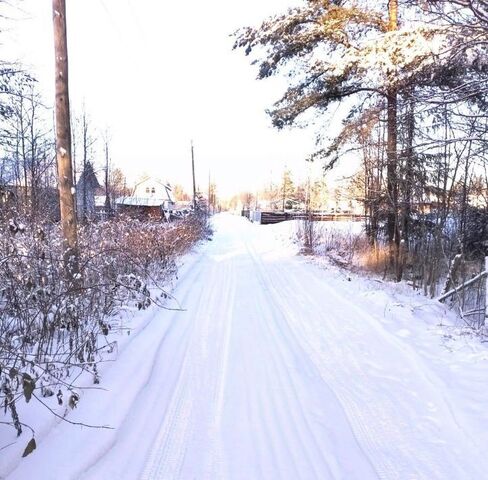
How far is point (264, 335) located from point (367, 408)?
2.37 metres

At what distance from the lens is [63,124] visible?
23.0 ft

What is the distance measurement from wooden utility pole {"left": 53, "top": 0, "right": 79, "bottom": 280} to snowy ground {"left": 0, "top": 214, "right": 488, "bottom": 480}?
202 centimetres

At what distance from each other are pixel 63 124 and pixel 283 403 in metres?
5.52

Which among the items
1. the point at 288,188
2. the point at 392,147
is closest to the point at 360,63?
the point at 392,147

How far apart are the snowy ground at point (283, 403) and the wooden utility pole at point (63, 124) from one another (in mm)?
2021

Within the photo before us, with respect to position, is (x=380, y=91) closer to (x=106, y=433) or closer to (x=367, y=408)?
(x=367, y=408)

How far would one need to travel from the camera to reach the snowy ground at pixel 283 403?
2.98 metres

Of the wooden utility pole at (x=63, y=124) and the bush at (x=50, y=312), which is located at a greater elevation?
the wooden utility pole at (x=63, y=124)

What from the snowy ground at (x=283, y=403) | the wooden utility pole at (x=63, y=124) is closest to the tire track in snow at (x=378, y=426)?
the snowy ground at (x=283, y=403)

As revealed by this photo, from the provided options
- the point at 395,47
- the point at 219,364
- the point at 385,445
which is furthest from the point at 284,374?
the point at 395,47

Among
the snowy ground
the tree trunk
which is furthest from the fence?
the tree trunk

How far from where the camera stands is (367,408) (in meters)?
3.86

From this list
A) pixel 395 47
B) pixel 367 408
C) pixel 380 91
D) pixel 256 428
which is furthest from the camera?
pixel 380 91

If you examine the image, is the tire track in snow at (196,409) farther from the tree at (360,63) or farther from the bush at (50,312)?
the tree at (360,63)
